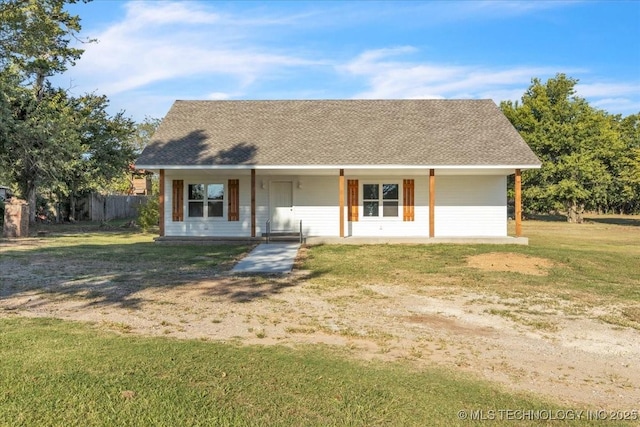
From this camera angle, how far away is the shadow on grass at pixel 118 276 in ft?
25.7

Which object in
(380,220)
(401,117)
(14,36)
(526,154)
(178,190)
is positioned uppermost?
(14,36)

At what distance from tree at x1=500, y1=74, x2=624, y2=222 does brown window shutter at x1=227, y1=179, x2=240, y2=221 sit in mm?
21945

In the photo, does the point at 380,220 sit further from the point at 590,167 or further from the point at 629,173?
the point at 629,173

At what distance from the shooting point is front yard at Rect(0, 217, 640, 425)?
3643mm

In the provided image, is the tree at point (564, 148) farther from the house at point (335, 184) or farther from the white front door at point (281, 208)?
the white front door at point (281, 208)

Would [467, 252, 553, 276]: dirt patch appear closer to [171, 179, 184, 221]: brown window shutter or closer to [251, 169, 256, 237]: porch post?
[251, 169, 256, 237]: porch post

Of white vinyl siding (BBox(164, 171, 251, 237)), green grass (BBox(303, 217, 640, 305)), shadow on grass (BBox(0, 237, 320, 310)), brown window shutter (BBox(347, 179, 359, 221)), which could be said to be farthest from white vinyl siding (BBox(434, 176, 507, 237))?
shadow on grass (BBox(0, 237, 320, 310))

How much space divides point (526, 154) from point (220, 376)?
1533 cm

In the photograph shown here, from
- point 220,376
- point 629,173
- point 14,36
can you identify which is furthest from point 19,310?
point 629,173

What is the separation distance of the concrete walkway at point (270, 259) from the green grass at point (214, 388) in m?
6.05

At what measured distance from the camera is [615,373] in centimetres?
468

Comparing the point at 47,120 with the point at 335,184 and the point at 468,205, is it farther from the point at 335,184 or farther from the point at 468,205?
the point at 468,205

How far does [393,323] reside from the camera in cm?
652

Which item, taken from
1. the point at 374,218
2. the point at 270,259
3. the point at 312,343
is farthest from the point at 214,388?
the point at 374,218
